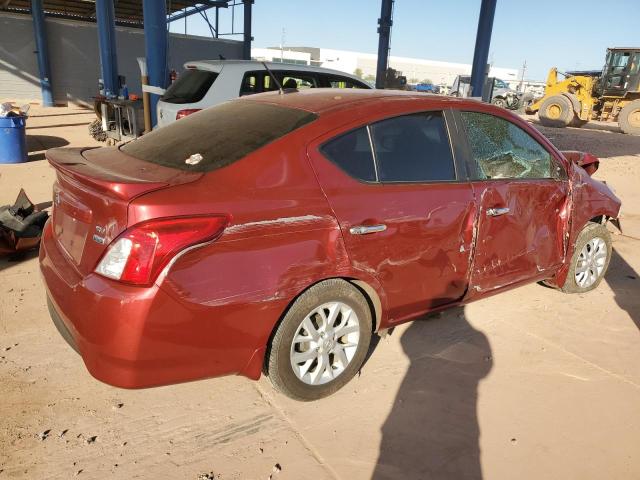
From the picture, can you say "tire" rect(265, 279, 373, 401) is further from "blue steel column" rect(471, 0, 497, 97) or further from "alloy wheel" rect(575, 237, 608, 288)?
"blue steel column" rect(471, 0, 497, 97)

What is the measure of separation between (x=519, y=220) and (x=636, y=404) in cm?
128

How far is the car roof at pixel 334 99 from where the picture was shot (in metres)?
2.83

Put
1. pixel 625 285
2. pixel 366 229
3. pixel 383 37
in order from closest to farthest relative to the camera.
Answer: pixel 366 229
pixel 625 285
pixel 383 37

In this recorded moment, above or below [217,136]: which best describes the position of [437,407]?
below

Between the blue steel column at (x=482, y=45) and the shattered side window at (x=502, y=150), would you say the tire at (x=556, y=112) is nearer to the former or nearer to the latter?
the blue steel column at (x=482, y=45)

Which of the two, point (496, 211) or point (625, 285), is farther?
point (625, 285)

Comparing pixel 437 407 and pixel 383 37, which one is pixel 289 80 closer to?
pixel 437 407

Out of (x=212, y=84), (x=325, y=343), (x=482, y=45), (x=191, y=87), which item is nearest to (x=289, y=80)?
(x=212, y=84)

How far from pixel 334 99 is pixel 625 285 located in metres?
3.53

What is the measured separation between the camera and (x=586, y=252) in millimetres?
4219

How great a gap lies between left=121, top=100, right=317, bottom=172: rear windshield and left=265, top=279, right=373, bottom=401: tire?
2.60 feet

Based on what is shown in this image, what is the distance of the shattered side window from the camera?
10.6 ft

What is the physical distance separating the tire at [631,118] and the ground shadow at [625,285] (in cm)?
1866

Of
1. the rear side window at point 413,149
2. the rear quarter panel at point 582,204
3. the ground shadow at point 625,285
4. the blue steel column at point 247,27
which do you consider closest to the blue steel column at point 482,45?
the ground shadow at point 625,285
